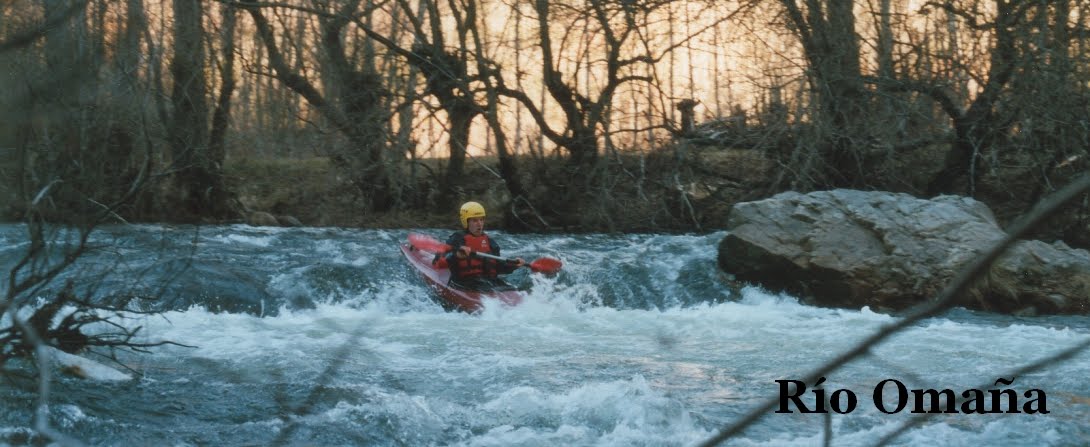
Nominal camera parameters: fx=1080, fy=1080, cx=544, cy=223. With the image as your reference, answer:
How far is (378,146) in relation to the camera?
44.6 feet

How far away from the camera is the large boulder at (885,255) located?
341 inches

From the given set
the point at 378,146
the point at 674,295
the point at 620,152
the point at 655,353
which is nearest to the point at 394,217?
the point at 378,146

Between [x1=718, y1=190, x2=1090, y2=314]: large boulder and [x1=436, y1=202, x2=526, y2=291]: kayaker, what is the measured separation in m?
2.33

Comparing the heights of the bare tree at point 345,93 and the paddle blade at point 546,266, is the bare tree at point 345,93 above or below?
above

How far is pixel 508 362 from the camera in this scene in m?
6.25

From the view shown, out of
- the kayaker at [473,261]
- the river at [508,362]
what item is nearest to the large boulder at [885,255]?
the river at [508,362]

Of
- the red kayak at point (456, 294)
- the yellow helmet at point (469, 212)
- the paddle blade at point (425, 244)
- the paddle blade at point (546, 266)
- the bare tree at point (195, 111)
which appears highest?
the bare tree at point (195, 111)

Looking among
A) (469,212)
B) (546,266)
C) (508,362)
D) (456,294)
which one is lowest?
(508,362)

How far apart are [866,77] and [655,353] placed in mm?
6809

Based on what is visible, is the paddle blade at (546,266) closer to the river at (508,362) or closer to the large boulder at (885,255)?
the river at (508,362)

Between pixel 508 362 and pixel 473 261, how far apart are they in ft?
9.01

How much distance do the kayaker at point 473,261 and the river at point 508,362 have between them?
36 centimetres

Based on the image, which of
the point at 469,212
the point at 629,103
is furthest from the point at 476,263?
the point at 629,103

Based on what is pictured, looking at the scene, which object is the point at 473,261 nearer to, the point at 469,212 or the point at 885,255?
the point at 469,212
